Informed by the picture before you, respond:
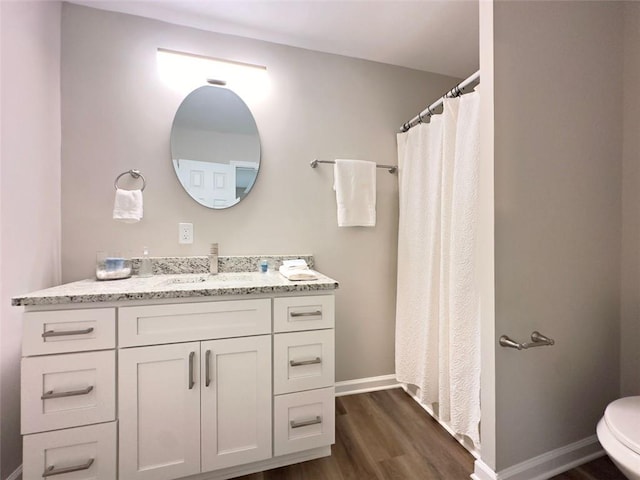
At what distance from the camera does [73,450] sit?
1.01 metres

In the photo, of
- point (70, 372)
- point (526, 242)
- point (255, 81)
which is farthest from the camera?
point (255, 81)

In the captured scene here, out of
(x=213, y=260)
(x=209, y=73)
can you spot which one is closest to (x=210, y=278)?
(x=213, y=260)

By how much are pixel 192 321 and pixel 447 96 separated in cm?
173

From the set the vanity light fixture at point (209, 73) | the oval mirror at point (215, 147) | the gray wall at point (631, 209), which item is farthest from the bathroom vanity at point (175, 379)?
the gray wall at point (631, 209)

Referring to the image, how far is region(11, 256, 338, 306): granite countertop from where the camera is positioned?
3.35ft

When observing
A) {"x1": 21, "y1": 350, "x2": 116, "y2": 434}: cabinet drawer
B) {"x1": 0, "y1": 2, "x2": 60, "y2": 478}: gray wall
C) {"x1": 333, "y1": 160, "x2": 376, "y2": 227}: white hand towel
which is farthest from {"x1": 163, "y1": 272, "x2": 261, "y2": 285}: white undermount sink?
{"x1": 333, "y1": 160, "x2": 376, "y2": 227}: white hand towel

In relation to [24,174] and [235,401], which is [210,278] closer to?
[235,401]

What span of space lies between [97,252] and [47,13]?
1.23m

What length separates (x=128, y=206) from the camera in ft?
4.64

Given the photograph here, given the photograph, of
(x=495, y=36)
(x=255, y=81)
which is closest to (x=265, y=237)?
(x=255, y=81)

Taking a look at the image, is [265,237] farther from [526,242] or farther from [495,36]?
[495,36]

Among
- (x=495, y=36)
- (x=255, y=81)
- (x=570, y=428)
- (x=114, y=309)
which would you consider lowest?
(x=570, y=428)

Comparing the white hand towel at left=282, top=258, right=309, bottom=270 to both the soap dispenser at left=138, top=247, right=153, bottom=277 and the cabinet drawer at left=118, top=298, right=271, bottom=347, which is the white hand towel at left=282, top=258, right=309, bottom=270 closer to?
the cabinet drawer at left=118, top=298, right=271, bottom=347

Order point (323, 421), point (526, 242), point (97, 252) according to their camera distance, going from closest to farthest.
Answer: point (526, 242) < point (323, 421) < point (97, 252)
